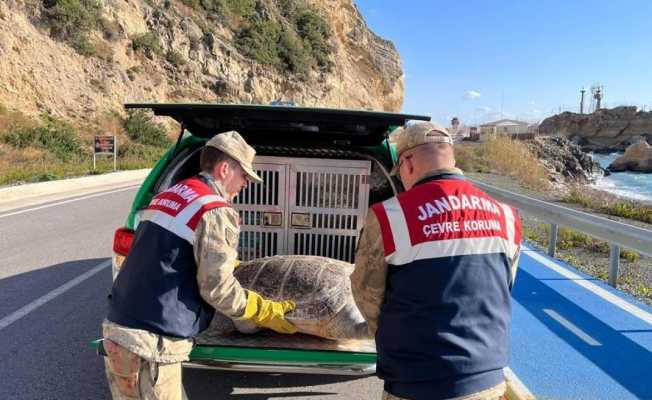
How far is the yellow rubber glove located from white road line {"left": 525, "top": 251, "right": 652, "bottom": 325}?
363 centimetres

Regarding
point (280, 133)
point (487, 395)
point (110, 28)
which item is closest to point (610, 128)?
point (110, 28)

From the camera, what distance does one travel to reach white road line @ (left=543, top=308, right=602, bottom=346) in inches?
166

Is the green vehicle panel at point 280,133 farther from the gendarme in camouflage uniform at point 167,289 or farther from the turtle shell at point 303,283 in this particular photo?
the gendarme in camouflage uniform at point 167,289

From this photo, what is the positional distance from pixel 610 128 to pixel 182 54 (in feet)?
342

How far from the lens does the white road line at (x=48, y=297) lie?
439cm

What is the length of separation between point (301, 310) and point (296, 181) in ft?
4.05

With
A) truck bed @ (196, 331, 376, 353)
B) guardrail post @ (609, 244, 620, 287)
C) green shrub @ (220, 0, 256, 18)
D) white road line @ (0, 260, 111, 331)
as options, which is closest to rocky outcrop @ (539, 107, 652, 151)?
green shrub @ (220, 0, 256, 18)

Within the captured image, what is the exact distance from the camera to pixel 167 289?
7.27 feet

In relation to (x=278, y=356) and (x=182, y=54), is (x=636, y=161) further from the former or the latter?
(x=278, y=356)

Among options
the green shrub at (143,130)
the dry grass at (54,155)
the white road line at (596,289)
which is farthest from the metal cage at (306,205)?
the green shrub at (143,130)

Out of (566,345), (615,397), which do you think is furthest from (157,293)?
(566,345)

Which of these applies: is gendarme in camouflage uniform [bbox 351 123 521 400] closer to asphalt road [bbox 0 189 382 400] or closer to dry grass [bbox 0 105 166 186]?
asphalt road [bbox 0 189 382 400]

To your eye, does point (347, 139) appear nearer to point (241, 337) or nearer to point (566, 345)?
point (241, 337)

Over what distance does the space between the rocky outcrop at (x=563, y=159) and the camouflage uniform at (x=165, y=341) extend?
27.4 meters
